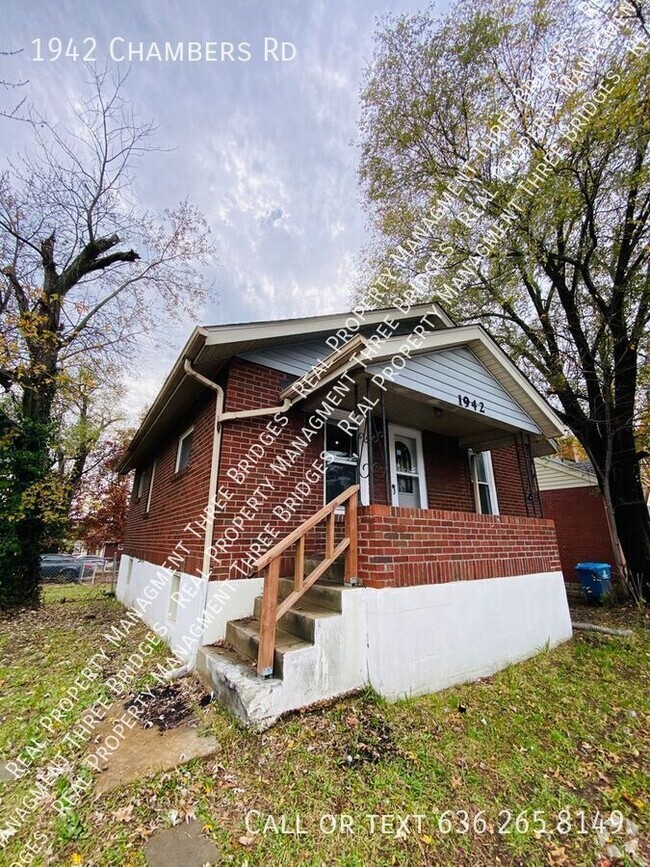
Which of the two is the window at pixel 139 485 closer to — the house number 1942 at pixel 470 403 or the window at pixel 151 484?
the window at pixel 151 484

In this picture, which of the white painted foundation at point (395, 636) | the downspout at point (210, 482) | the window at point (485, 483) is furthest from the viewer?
the window at point (485, 483)

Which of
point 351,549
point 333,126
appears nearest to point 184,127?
point 333,126

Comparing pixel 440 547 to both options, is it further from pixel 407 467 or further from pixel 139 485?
pixel 139 485

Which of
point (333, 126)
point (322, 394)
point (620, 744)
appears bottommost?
point (620, 744)

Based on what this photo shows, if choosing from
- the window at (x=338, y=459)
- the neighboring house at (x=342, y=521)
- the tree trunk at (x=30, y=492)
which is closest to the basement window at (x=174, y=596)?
the neighboring house at (x=342, y=521)

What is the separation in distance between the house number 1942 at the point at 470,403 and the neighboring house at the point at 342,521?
3 centimetres

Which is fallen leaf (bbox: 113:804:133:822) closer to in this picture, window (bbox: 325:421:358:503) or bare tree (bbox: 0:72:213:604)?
window (bbox: 325:421:358:503)

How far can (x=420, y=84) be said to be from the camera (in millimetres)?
9328

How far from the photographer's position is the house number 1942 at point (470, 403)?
206 inches

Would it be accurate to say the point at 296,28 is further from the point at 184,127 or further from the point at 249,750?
the point at 249,750

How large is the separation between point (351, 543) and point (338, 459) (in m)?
2.04

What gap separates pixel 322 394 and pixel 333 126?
771cm

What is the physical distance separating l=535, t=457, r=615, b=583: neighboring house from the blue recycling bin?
4.39m

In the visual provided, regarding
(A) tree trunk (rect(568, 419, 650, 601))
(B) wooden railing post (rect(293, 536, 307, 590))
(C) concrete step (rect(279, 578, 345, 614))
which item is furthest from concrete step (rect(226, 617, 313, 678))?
(A) tree trunk (rect(568, 419, 650, 601))
